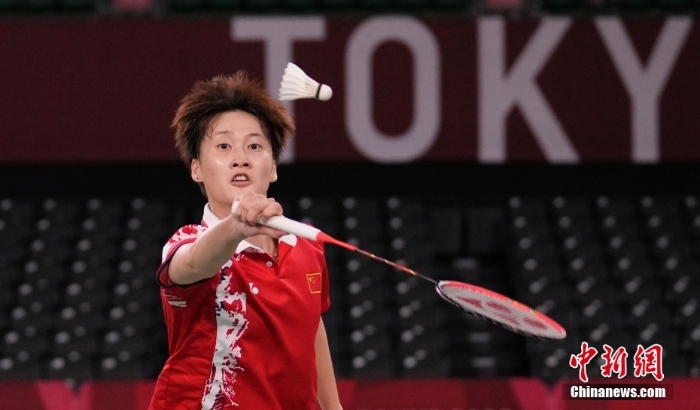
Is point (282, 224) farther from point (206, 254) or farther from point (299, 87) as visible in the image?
point (299, 87)

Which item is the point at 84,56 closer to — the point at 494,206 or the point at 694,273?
the point at 494,206

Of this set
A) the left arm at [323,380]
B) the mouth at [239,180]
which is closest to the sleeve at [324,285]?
the left arm at [323,380]

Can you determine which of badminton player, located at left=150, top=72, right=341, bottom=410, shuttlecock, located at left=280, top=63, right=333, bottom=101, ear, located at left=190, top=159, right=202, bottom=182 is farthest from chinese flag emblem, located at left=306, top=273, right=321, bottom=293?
shuttlecock, located at left=280, top=63, right=333, bottom=101

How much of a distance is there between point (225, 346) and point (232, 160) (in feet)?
1.31

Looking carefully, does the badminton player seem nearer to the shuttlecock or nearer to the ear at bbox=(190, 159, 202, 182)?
the ear at bbox=(190, 159, 202, 182)

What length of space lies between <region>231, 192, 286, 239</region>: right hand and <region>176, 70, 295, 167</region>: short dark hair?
17.9 inches

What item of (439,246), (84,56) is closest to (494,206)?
(439,246)

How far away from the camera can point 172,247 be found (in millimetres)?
2490

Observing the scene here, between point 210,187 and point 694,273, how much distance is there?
5.36 metres

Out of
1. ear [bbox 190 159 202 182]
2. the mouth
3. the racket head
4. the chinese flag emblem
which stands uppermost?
ear [bbox 190 159 202 182]

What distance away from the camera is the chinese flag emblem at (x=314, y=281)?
2.65 m

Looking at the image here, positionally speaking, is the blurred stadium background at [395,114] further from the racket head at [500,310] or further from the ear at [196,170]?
the ear at [196,170]

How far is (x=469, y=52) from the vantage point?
24.1ft

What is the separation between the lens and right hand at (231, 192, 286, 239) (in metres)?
2.22
